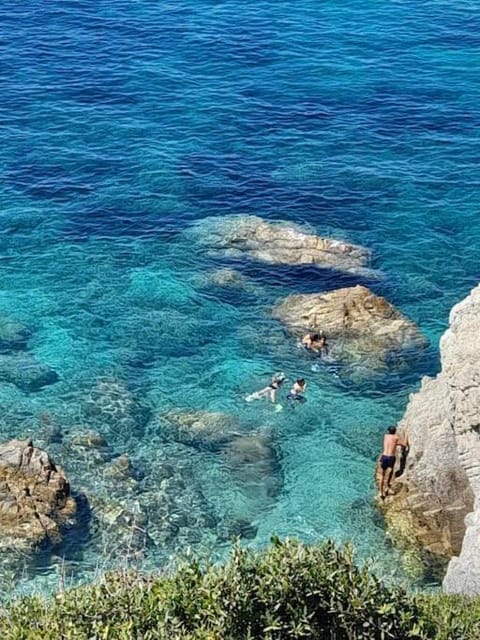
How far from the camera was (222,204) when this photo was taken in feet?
151

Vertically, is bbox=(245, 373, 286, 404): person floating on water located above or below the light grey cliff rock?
below

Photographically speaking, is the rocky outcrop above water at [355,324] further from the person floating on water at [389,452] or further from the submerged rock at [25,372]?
the submerged rock at [25,372]

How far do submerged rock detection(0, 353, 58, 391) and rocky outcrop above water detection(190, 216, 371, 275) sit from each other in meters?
10.7

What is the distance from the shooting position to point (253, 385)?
34094 millimetres

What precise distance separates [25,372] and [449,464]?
15469 millimetres

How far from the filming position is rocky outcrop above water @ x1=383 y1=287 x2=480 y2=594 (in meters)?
24.0

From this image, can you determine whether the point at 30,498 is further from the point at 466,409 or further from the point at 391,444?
the point at 466,409

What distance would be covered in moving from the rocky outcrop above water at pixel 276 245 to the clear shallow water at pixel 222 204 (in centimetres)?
82

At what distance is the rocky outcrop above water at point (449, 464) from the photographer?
945 inches

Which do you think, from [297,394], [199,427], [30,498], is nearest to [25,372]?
[199,427]

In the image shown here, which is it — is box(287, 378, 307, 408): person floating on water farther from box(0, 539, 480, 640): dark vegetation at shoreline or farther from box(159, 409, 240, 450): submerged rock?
box(0, 539, 480, 640): dark vegetation at shoreline

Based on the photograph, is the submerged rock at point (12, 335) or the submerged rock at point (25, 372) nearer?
the submerged rock at point (25, 372)

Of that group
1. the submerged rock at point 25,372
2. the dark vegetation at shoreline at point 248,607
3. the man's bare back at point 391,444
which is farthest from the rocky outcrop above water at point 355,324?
the dark vegetation at shoreline at point 248,607

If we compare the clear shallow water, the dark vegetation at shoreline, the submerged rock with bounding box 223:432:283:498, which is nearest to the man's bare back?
the clear shallow water
